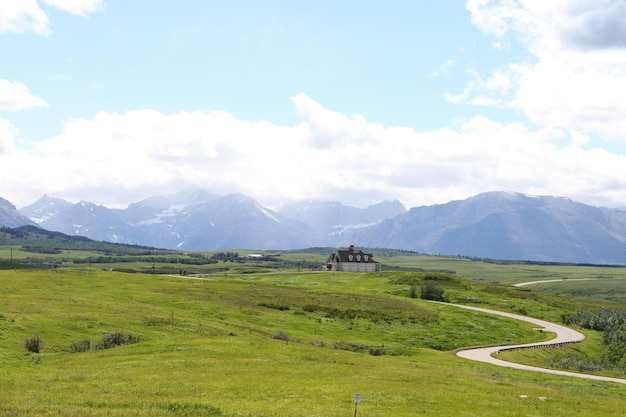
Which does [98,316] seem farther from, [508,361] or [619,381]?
[619,381]

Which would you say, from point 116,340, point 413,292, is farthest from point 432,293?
point 116,340

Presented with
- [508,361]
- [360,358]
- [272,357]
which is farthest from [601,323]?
[272,357]

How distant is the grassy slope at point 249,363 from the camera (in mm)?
32938

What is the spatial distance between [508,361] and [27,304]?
6062 cm

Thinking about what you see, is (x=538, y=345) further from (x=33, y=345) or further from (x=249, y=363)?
(x=33, y=345)

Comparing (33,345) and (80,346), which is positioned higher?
(33,345)

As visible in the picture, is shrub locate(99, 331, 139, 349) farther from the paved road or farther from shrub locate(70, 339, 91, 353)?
the paved road

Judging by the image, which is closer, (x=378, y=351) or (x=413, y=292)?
(x=378, y=351)

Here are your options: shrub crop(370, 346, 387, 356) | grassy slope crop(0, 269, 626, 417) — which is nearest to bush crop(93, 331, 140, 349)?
grassy slope crop(0, 269, 626, 417)

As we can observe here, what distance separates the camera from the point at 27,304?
7362cm

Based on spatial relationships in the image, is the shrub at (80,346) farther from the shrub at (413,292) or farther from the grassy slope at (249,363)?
the shrub at (413,292)

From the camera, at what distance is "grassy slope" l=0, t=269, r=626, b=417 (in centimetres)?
3294

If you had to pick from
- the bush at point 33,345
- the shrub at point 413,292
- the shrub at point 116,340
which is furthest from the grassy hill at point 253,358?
the shrub at point 413,292

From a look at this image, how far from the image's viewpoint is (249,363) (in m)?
47.5
